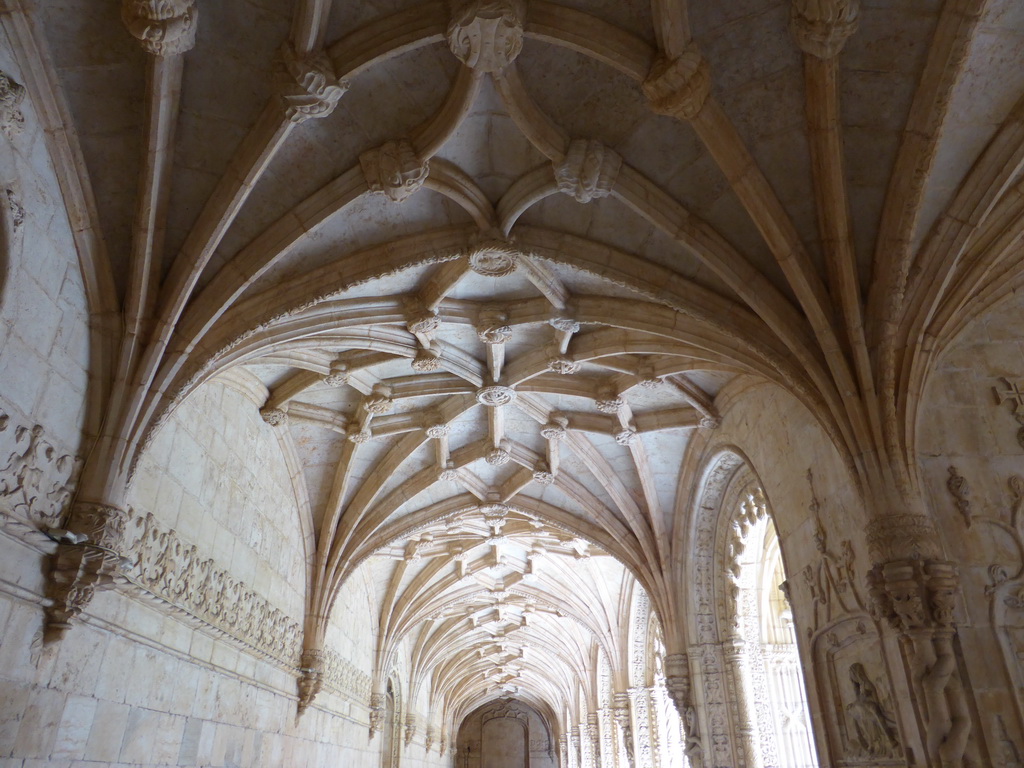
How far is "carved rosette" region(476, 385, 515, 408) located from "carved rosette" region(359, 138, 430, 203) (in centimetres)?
361

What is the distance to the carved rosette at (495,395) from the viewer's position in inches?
364

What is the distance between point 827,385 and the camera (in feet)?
19.3

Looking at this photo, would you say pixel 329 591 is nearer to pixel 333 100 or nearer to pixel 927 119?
pixel 333 100

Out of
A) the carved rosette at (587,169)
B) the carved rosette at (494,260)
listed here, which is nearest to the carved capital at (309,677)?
the carved rosette at (494,260)

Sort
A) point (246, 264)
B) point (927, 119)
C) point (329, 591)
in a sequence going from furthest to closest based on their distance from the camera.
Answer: point (329, 591), point (246, 264), point (927, 119)

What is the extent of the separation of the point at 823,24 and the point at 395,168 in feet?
10.4

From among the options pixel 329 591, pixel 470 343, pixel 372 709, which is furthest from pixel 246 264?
pixel 372 709

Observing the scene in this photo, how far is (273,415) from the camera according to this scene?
9422 mm

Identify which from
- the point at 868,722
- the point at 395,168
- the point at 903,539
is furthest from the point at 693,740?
the point at 395,168

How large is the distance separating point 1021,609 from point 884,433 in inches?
58.9

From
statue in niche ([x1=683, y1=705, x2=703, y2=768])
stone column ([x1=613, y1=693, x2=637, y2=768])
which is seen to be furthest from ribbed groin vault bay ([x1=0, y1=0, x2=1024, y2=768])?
stone column ([x1=613, y1=693, x2=637, y2=768])

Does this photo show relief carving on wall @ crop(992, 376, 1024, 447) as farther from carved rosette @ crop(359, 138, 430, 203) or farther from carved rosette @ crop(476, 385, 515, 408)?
carved rosette @ crop(476, 385, 515, 408)

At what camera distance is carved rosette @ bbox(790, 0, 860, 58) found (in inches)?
182

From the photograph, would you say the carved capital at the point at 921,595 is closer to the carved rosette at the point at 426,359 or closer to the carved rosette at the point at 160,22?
the carved rosette at the point at 426,359
